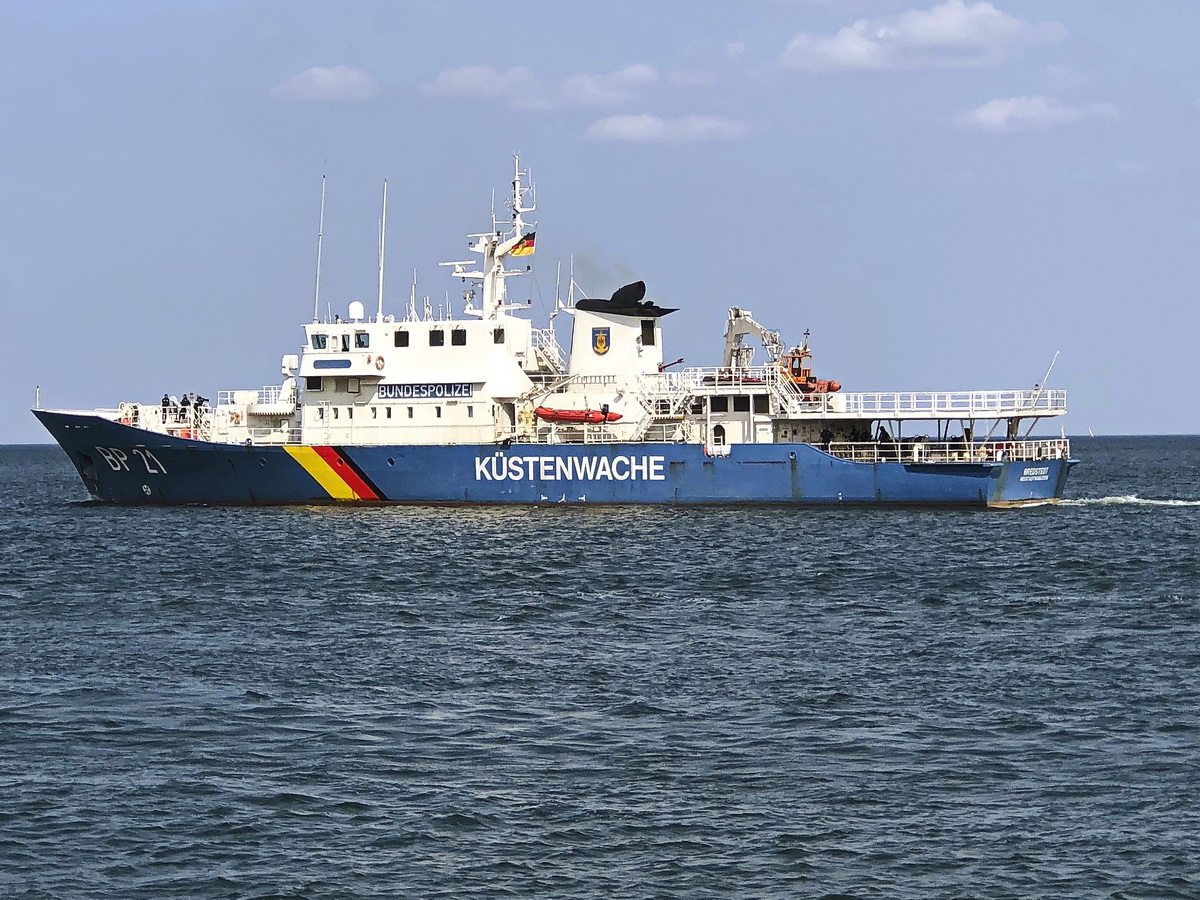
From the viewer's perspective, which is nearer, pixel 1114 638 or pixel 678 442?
pixel 1114 638

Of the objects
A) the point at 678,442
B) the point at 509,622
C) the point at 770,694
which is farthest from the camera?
the point at 678,442

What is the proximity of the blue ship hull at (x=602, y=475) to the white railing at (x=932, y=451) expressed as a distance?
0.46m

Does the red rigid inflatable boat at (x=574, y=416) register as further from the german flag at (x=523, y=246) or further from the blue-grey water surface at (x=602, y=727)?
the blue-grey water surface at (x=602, y=727)

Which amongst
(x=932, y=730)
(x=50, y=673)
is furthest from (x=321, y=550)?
(x=932, y=730)

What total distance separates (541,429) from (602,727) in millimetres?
25714

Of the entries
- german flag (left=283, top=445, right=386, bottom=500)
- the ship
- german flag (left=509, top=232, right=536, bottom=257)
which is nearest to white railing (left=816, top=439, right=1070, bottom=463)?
the ship

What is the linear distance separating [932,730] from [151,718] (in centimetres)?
891

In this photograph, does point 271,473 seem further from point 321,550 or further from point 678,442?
point 678,442

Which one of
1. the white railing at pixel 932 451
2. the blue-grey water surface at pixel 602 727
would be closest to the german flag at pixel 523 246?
the white railing at pixel 932 451

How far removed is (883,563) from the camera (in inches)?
1240

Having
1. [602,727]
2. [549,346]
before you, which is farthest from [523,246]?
[602,727]

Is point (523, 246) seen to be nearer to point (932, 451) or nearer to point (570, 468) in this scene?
point (570, 468)

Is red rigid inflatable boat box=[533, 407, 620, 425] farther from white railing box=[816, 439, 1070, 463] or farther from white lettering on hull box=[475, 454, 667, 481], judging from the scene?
white railing box=[816, 439, 1070, 463]

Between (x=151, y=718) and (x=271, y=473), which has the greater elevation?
(x=271, y=473)
